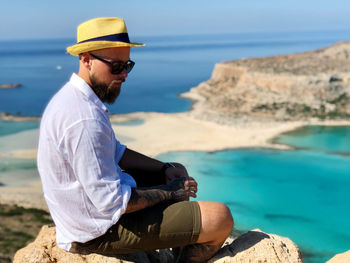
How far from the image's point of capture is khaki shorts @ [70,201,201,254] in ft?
9.97

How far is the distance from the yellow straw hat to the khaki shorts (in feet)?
4.21

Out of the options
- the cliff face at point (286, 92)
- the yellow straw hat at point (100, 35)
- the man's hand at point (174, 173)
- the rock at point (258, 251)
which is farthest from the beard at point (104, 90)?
the cliff face at point (286, 92)

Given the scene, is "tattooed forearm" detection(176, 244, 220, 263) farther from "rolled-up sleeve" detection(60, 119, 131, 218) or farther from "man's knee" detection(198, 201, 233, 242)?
"rolled-up sleeve" detection(60, 119, 131, 218)

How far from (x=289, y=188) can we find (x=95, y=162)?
1920cm

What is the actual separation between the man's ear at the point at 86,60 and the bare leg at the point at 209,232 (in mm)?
1378

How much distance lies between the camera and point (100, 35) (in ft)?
9.36

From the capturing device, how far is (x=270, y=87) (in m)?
40.0

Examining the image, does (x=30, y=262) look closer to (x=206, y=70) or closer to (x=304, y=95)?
(x=304, y=95)

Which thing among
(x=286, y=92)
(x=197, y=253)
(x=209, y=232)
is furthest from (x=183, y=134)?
(x=209, y=232)

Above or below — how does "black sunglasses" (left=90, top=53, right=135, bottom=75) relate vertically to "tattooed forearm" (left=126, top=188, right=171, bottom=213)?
above

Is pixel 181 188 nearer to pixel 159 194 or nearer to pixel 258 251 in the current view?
pixel 159 194

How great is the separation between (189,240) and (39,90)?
61.9 m

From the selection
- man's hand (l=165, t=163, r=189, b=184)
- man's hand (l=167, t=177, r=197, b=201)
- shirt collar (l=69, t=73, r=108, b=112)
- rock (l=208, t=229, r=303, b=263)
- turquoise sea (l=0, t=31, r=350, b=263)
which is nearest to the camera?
shirt collar (l=69, t=73, r=108, b=112)

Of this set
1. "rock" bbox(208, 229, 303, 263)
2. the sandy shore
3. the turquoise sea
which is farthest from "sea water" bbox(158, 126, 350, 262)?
"rock" bbox(208, 229, 303, 263)
